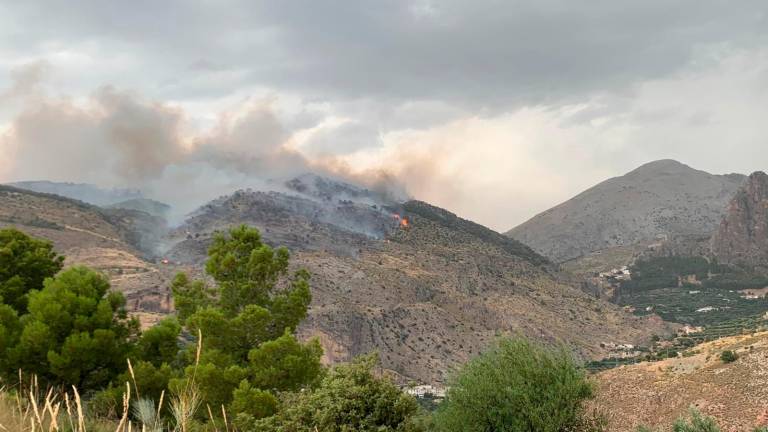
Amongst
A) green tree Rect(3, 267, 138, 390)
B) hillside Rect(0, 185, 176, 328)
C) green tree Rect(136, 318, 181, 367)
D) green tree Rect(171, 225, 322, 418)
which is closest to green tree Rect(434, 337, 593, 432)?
green tree Rect(171, 225, 322, 418)

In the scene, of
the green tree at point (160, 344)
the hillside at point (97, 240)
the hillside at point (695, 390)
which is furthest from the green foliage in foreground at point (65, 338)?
the hillside at point (97, 240)

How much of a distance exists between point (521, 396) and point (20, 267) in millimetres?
27490

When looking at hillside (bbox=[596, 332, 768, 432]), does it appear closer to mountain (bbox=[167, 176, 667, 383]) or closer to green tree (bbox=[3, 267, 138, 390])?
green tree (bbox=[3, 267, 138, 390])

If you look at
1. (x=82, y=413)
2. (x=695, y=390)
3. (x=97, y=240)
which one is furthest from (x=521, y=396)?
(x=97, y=240)

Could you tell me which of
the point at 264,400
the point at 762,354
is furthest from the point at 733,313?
the point at 264,400

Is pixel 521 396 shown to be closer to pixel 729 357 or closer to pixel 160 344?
pixel 160 344

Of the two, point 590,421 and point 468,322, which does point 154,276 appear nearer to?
point 468,322

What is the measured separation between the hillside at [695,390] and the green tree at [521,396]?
14405 mm

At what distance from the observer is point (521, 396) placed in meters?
26.5

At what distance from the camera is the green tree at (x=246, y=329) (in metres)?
24.3

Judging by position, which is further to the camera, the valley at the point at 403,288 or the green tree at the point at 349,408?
the valley at the point at 403,288

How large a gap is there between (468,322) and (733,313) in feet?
265

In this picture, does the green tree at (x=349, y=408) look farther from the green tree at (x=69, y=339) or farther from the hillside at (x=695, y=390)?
the hillside at (x=695, y=390)

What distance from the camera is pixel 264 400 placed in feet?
73.2
